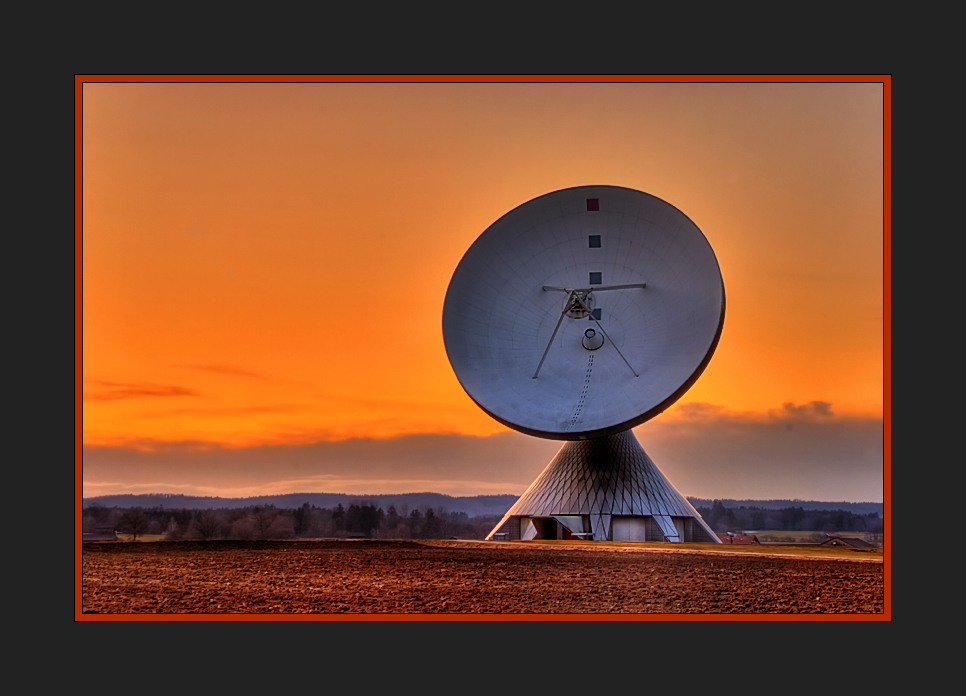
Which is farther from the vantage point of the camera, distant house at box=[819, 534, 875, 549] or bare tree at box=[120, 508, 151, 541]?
distant house at box=[819, 534, 875, 549]

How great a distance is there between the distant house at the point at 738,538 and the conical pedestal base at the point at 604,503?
3.16 meters

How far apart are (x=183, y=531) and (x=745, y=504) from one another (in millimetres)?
22220

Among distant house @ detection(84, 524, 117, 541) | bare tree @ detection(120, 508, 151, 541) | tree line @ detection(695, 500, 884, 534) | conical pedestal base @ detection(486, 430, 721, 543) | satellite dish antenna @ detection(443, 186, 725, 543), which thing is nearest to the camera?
distant house @ detection(84, 524, 117, 541)

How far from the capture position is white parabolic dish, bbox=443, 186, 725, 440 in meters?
32.2

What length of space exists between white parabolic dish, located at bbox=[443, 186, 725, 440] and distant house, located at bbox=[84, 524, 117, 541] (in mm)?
11970

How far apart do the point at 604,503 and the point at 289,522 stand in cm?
1263

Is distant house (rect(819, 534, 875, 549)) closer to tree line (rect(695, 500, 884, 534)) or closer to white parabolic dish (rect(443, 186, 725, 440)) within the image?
tree line (rect(695, 500, 884, 534))

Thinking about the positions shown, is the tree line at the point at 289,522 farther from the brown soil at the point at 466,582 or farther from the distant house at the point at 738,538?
the distant house at the point at 738,538

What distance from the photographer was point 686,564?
91.6ft

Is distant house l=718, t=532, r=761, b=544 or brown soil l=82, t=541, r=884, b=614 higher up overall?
brown soil l=82, t=541, r=884, b=614

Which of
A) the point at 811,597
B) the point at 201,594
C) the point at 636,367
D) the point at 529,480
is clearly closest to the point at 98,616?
the point at 201,594

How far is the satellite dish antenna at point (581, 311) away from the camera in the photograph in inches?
1262

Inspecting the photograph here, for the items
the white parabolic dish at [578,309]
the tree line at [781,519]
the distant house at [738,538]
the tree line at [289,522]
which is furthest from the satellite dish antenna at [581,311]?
the distant house at [738,538]

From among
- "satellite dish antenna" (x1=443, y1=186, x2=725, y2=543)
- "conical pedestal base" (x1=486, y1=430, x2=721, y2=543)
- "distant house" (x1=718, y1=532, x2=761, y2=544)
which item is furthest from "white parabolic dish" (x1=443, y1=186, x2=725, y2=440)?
"distant house" (x1=718, y1=532, x2=761, y2=544)
